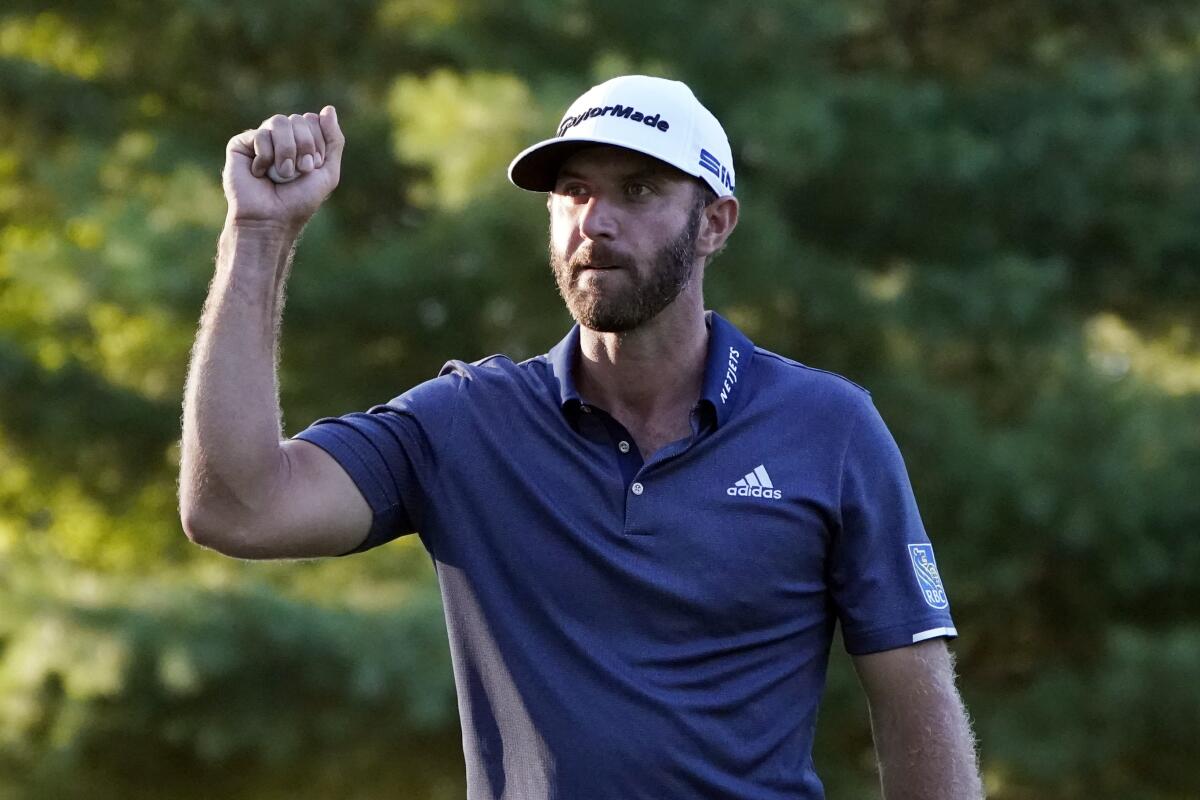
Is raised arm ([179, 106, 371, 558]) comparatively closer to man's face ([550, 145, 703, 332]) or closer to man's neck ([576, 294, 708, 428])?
man's face ([550, 145, 703, 332])

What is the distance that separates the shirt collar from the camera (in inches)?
112

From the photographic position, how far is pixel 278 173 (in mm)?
2539

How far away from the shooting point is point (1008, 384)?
971 centimetres

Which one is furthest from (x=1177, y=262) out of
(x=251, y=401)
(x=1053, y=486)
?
(x=251, y=401)

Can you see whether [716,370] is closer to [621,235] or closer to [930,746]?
[621,235]

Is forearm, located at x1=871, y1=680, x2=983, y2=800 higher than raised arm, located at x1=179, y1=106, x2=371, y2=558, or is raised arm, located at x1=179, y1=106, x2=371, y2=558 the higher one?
raised arm, located at x1=179, y1=106, x2=371, y2=558

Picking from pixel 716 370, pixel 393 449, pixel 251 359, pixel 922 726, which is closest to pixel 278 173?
pixel 251 359

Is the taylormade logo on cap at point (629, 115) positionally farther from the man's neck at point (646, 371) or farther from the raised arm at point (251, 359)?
the raised arm at point (251, 359)

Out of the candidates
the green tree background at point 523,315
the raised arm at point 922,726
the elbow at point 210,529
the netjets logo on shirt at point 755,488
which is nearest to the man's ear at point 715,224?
the netjets logo on shirt at point 755,488

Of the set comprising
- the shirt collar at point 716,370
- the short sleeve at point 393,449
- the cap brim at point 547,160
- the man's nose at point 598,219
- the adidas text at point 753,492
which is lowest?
the adidas text at point 753,492

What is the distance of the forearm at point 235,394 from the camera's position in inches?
97.5

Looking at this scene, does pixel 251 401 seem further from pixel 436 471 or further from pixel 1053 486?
pixel 1053 486

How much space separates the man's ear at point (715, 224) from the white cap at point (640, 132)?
31mm

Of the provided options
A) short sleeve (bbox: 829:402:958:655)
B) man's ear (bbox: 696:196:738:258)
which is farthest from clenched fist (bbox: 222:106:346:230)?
short sleeve (bbox: 829:402:958:655)
